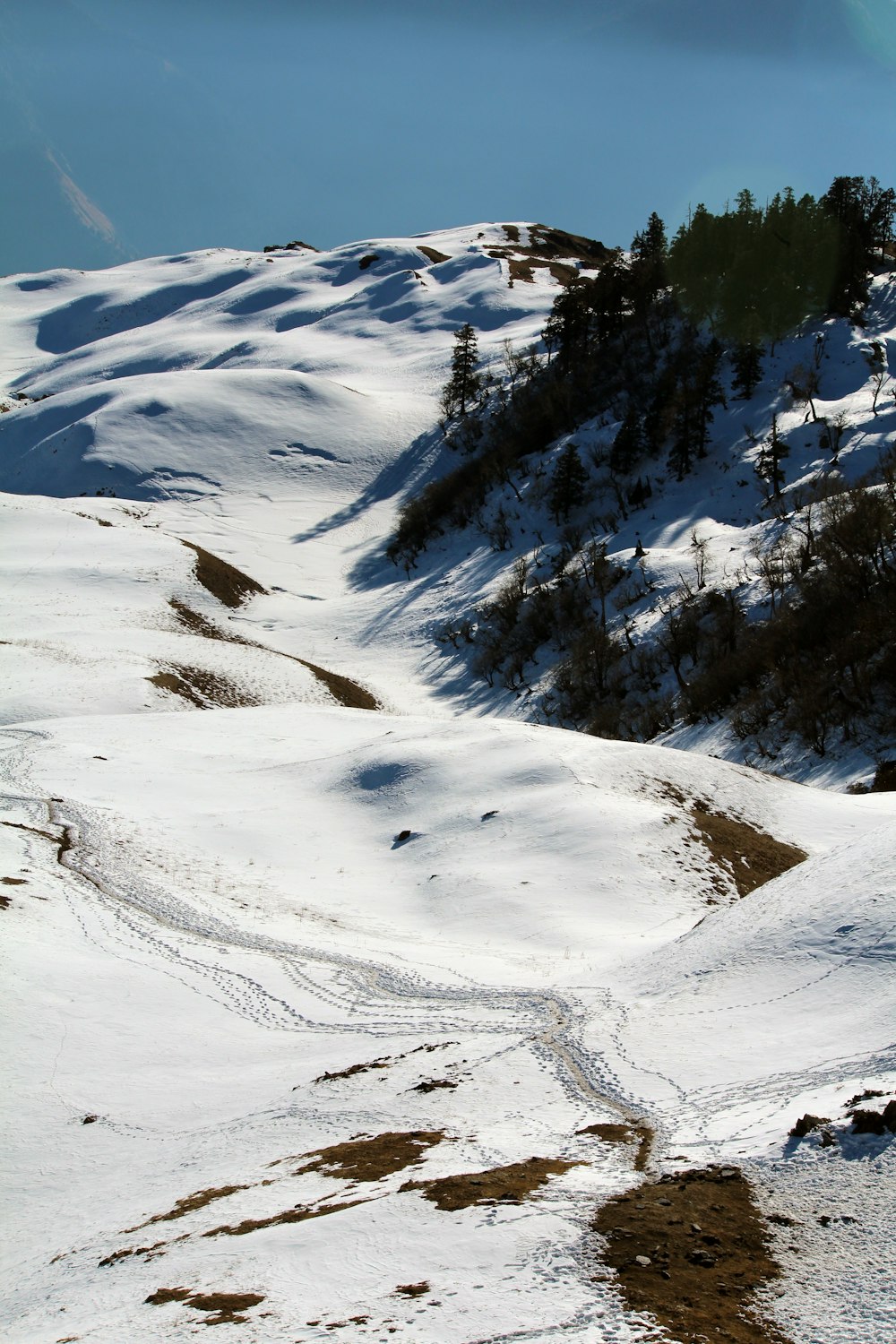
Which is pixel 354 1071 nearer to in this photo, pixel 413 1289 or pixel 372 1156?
pixel 372 1156

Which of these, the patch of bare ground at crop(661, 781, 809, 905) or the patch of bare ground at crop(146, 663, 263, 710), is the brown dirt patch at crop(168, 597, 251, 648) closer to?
the patch of bare ground at crop(146, 663, 263, 710)

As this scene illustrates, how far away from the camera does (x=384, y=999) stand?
522 inches

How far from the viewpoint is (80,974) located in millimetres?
13398

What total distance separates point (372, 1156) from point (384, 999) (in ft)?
17.3

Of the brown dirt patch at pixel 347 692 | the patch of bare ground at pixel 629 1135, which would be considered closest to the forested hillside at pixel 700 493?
the brown dirt patch at pixel 347 692

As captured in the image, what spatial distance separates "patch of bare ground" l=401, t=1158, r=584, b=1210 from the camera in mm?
6539

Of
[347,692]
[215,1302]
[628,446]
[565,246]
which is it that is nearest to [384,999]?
[215,1302]

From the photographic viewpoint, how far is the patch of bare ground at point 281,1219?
6777mm

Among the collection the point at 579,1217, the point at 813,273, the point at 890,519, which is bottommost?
the point at 579,1217

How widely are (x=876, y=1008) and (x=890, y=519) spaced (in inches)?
1600

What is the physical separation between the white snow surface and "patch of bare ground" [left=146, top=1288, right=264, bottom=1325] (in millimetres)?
85

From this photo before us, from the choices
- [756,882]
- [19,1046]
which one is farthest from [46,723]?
[756,882]

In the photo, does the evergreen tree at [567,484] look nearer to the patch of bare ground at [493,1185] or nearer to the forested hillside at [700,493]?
the forested hillside at [700,493]

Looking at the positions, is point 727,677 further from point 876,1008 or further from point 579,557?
point 876,1008
